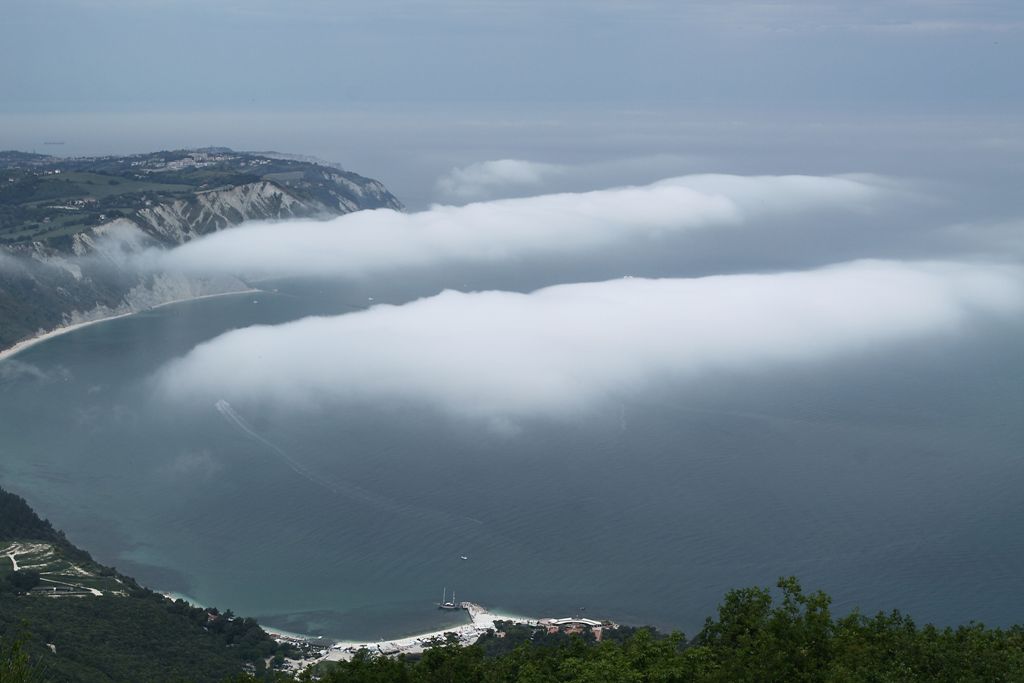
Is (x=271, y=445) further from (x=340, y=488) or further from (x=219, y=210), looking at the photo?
(x=219, y=210)

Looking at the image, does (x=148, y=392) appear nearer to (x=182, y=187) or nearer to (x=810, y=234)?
(x=182, y=187)

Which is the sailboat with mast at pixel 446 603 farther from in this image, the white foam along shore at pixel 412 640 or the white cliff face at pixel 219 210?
the white cliff face at pixel 219 210

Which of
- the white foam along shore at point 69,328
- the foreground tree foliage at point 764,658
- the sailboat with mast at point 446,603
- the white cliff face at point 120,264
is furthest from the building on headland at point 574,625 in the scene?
the white cliff face at point 120,264

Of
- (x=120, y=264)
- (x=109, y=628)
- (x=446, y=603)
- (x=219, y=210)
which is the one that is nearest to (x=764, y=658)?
(x=446, y=603)

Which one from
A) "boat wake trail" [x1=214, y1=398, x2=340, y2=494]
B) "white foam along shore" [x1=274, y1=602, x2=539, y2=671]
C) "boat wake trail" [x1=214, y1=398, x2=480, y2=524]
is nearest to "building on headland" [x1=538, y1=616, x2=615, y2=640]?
"white foam along shore" [x1=274, y1=602, x2=539, y2=671]


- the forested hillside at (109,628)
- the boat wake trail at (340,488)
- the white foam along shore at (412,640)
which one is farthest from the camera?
the boat wake trail at (340,488)

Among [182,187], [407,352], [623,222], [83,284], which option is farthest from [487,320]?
[623,222]
